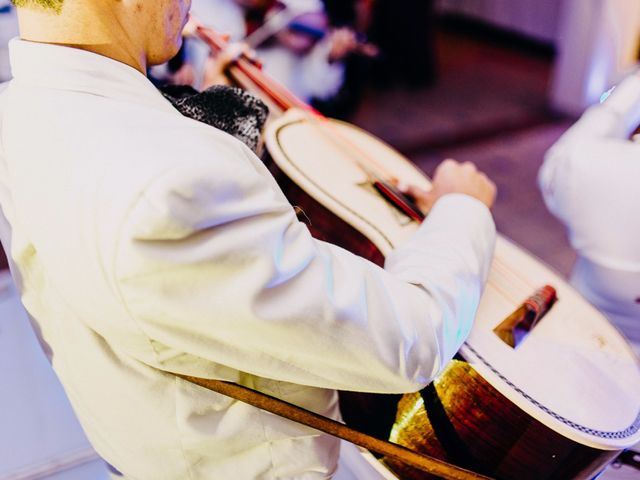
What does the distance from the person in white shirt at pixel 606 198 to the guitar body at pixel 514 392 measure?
11 centimetres

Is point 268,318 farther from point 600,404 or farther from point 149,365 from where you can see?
point 600,404

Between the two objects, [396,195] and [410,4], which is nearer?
[396,195]

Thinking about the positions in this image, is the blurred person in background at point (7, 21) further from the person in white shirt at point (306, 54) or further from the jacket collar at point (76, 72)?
the jacket collar at point (76, 72)

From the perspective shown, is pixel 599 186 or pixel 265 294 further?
pixel 599 186

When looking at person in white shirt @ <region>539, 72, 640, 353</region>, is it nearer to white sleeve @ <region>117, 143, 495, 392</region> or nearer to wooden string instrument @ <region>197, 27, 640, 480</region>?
wooden string instrument @ <region>197, 27, 640, 480</region>

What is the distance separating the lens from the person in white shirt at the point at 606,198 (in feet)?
3.98

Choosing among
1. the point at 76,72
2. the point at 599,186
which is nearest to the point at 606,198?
the point at 599,186

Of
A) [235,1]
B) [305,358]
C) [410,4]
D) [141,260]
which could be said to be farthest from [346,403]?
[410,4]

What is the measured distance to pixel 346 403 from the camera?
3.87 feet

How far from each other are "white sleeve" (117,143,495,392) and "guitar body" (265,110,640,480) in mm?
200

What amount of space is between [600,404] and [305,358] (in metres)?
Answer: 0.54

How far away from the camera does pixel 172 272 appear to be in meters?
0.61

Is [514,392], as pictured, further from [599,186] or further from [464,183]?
[599,186]

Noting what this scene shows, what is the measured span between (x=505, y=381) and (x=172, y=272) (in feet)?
1.92
